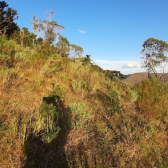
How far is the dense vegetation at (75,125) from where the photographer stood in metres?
2.21

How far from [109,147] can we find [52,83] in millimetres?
2903

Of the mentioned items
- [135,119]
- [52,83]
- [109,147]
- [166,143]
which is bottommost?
[166,143]

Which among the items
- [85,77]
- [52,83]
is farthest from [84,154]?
[85,77]

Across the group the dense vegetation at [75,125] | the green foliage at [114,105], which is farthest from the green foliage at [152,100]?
the green foliage at [114,105]

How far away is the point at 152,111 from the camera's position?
4051 mm

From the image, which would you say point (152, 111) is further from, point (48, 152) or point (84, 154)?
point (48, 152)

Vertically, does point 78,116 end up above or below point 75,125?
above

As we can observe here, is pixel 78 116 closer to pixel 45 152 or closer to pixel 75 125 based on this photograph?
pixel 75 125

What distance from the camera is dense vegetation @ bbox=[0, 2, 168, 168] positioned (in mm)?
2215

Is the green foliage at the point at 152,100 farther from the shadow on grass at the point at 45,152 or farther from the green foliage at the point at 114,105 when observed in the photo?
the shadow on grass at the point at 45,152

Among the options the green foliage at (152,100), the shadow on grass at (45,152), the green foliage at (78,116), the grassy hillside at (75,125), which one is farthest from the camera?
the green foliage at (152,100)

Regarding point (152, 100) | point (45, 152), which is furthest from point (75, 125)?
point (152, 100)

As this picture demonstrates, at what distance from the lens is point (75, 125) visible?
293 centimetres

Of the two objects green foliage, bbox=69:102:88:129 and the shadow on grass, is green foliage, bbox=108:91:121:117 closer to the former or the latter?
green foliage, bbox=69:102:88:129
